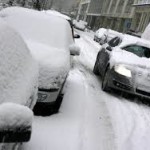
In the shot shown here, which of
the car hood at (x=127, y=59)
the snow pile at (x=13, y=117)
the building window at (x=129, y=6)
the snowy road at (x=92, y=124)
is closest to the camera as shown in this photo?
the snow pile at (x=13, y=117)

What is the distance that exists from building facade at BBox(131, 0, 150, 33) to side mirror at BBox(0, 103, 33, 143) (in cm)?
4839

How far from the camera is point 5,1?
2775 cm

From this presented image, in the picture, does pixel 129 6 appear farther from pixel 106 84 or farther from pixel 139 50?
pixel 106 84

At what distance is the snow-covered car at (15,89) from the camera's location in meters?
2.74

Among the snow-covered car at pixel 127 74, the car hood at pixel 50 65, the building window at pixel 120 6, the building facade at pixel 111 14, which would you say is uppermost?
the car hood at pixel 50 65

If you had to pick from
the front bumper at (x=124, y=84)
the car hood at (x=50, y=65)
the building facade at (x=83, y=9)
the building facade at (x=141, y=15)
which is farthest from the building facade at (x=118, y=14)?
the car hood at (x=50, y=65)

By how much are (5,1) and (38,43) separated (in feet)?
68.3

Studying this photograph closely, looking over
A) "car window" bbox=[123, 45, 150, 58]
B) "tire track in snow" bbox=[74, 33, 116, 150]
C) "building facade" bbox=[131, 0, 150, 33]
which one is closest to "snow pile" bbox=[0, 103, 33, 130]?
"tire track in snow" bbox=[74, 33, 116, 150]

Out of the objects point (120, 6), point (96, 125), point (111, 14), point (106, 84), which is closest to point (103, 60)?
point (106, 84)

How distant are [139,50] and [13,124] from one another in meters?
8.60

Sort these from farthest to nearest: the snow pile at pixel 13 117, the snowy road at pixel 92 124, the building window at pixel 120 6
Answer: the building window at pixel 120 6 < the snowy road at pixel 92 124 < the snow pile at pixel 13 117

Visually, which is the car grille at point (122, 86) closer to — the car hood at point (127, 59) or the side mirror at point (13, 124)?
the car hood at point (127, 59)

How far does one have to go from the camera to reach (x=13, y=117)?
275 cm

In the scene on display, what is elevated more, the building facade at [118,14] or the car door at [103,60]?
the car door at [103,60]
